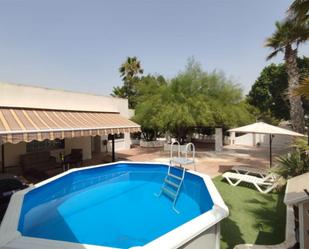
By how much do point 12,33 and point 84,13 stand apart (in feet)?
25.1

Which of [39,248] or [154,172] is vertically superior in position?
[39,248]

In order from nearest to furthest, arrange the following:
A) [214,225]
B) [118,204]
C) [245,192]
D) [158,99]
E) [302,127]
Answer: [214,225]
[118,204]
[245,192]
[302,127]
[158,99]

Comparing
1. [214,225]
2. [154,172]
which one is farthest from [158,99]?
[214,225]

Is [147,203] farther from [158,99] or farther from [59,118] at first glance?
[158,99]

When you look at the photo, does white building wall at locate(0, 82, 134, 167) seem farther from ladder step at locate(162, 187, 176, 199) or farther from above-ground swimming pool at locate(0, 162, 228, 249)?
ladder step at locate(162, 187, 176, 199)

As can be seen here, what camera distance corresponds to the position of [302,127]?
26.0 metres

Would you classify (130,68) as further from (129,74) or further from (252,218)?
(252,218)

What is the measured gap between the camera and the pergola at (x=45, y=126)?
1470 cm

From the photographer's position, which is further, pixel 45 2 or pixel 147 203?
pixel 45 2

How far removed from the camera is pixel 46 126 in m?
17.1

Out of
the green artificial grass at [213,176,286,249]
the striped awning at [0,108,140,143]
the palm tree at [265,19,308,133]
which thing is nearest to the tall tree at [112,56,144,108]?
the striped awning at [0,108,140,143]

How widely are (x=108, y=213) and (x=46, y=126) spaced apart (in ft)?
28.9

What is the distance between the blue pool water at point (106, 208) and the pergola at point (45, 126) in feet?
11.2

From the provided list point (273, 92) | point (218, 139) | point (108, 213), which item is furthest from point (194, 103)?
point (273, 92)
